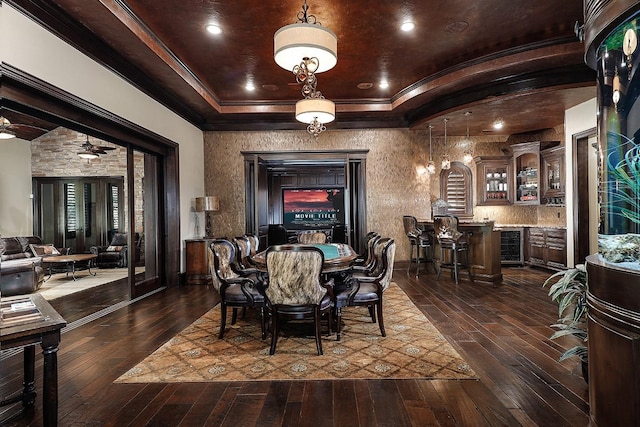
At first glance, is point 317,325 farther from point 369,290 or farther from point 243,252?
point 243,252

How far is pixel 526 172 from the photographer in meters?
7.71

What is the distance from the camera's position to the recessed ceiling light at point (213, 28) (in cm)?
388

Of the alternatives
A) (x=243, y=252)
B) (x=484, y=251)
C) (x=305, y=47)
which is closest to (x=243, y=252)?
(x=243, y=252)

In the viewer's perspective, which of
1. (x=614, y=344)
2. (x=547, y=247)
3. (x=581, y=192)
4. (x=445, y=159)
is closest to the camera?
(x=614, y=344)

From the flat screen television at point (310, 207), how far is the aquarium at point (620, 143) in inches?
369

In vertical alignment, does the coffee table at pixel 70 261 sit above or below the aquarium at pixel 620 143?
below

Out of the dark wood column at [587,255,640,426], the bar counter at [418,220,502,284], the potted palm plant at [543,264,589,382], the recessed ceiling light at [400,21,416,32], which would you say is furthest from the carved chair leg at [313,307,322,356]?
the bar counter at [418,220,502,284]

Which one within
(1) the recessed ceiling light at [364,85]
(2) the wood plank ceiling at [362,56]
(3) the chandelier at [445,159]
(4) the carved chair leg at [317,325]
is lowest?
(4) the carved chair leg at [317,325]

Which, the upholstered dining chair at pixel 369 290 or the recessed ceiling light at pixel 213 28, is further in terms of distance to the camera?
the recessed ceiling light at pixel 213 28

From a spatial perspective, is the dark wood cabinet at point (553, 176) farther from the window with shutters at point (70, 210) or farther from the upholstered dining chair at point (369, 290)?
the window with shutters at point (70, 210)

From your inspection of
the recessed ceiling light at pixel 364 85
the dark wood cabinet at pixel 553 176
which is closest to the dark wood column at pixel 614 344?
the recessed ceiling light at pixel 364 85

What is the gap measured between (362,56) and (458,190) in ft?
15.1

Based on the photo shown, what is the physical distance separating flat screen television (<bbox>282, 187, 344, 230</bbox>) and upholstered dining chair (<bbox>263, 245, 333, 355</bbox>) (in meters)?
8.32

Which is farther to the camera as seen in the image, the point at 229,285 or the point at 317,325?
the point at 229,285
